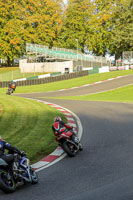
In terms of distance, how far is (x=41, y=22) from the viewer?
70438 millimetres

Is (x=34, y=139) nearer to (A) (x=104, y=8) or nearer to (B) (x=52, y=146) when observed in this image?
(B) (x=52, y=146)

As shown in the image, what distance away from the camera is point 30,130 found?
12875 mm

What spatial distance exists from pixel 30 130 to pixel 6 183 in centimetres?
606

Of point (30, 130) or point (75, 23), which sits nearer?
point (30, 130)

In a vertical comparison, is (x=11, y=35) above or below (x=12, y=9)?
below

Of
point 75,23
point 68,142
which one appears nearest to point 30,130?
point 68,142

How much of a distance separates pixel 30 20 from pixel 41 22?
2575mm

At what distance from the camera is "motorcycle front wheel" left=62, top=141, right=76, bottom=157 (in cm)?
957

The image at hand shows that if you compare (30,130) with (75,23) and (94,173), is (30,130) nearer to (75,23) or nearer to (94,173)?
(94,173)

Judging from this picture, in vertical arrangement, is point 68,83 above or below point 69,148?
above

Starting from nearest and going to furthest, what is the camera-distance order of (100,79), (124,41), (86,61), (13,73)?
(100,79) → (13,73) → (86,61) → (124,41)

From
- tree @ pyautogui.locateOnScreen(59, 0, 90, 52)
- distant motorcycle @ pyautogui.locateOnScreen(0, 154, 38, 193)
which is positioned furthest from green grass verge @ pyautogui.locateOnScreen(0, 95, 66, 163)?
tree @ pyautogui.locateOnScreen(59, 0, 90, 52)

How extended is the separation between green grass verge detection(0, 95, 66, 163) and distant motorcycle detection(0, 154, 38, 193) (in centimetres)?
192

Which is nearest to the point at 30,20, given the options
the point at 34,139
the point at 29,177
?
the point at 34,139
